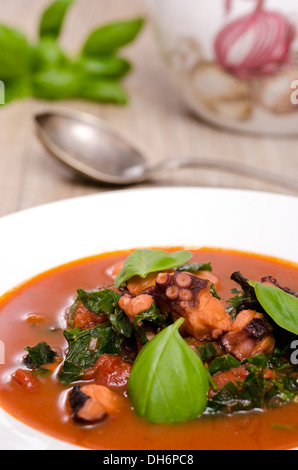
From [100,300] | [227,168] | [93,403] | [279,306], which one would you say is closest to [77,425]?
[93,403]

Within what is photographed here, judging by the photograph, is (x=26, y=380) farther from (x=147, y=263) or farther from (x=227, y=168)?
(x=227, y=168)

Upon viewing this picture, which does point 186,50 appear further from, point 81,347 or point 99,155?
point 81,347

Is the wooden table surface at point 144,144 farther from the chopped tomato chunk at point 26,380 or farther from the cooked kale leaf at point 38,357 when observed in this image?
the chopped tomato chunk at point 26,380

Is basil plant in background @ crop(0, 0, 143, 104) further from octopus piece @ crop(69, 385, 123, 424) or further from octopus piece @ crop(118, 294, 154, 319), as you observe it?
octopus piece @ crop(69, 385, 123, 424)

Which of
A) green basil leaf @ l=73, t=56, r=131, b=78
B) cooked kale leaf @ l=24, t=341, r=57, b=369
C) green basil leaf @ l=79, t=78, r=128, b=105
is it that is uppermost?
green basil leaf @ l=73, t=56, r=131, b=78

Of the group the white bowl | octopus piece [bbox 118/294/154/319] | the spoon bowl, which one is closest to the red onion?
the spoon bowl
